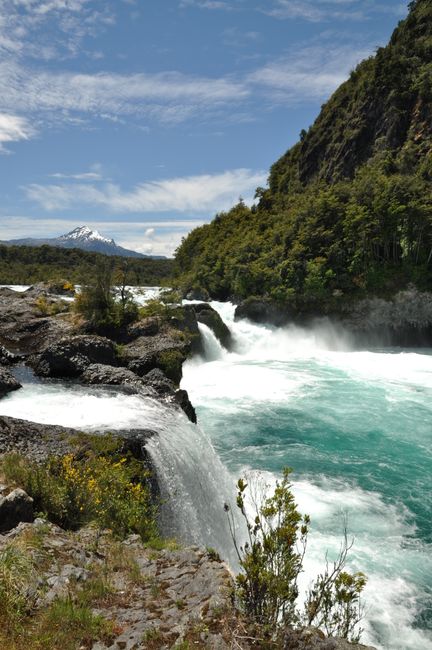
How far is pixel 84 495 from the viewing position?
773cm

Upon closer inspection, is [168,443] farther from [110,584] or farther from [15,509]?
[110,584]

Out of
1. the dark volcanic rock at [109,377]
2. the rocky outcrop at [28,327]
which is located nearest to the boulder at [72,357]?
the dark volcanic rock at [109,377]

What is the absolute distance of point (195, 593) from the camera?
17.7ft

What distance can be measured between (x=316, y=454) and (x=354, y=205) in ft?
110

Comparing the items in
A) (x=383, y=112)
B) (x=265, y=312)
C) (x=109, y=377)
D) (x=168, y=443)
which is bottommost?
(x=168, y=443)

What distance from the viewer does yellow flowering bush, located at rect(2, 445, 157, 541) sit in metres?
7.42

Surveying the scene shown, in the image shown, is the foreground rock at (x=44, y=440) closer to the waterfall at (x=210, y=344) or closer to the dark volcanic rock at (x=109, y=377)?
the dark volcanic rock at (x=109, y=377)

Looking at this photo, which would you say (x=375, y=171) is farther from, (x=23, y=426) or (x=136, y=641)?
(x=136, y=641)

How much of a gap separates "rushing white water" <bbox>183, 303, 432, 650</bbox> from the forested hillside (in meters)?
10.9

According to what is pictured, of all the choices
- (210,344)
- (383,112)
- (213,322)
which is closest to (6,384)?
(210,344)

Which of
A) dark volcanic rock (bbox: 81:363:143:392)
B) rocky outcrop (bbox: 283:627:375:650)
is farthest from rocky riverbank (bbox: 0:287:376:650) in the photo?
dark volcanic rock (bbox: 81:363:143:392)

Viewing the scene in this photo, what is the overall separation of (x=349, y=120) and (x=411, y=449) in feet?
201

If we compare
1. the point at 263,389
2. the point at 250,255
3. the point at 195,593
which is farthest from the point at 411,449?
the point at 250,255

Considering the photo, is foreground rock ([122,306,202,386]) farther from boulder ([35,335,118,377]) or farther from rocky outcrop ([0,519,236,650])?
rocky outcrop ([0,519,236,650])
